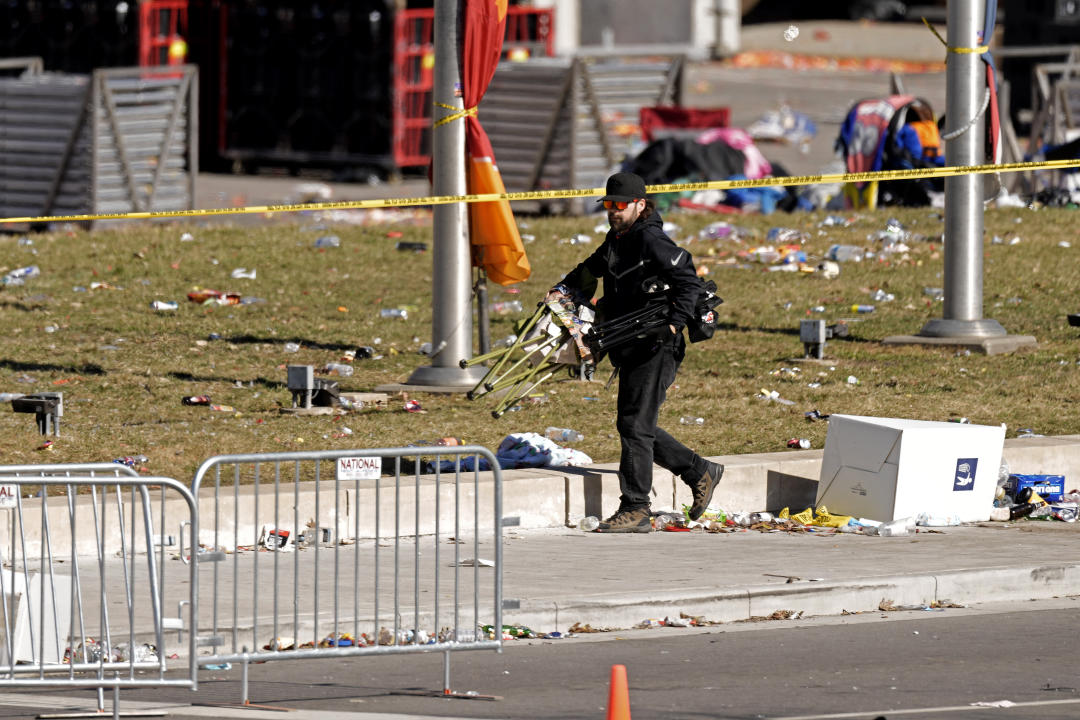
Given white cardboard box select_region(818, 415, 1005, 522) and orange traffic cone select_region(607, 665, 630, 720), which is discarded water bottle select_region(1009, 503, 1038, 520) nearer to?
white cardboard box select_region(818, 415, 1005, 522)

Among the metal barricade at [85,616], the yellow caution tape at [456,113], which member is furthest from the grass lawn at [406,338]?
the metal barricade at [85,616]

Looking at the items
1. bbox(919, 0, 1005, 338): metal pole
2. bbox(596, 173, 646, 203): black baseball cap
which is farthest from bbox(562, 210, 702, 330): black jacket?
bbox(919, 0, 1005, 338): metal pole

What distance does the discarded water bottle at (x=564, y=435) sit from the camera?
39.0 feet

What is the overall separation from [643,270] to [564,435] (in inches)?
70.3

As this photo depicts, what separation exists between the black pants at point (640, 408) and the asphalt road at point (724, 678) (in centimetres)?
164

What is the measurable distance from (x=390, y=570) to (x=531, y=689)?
1.69 meters

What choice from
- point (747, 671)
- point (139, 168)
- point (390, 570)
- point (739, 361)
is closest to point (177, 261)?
point (139, 168)

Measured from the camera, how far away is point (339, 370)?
13.9 m

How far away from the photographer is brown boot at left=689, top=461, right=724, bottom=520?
10625 millimetres

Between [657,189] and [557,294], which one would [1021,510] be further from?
[657,189]

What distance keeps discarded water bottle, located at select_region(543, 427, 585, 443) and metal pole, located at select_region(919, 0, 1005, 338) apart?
3848 millimetres

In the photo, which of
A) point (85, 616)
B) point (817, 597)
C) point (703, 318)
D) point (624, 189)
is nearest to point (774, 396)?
point (703, 318)

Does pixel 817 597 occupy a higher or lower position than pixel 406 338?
lower

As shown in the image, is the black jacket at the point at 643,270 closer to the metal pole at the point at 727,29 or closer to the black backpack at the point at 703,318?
the black backpack at the point at 703,318
